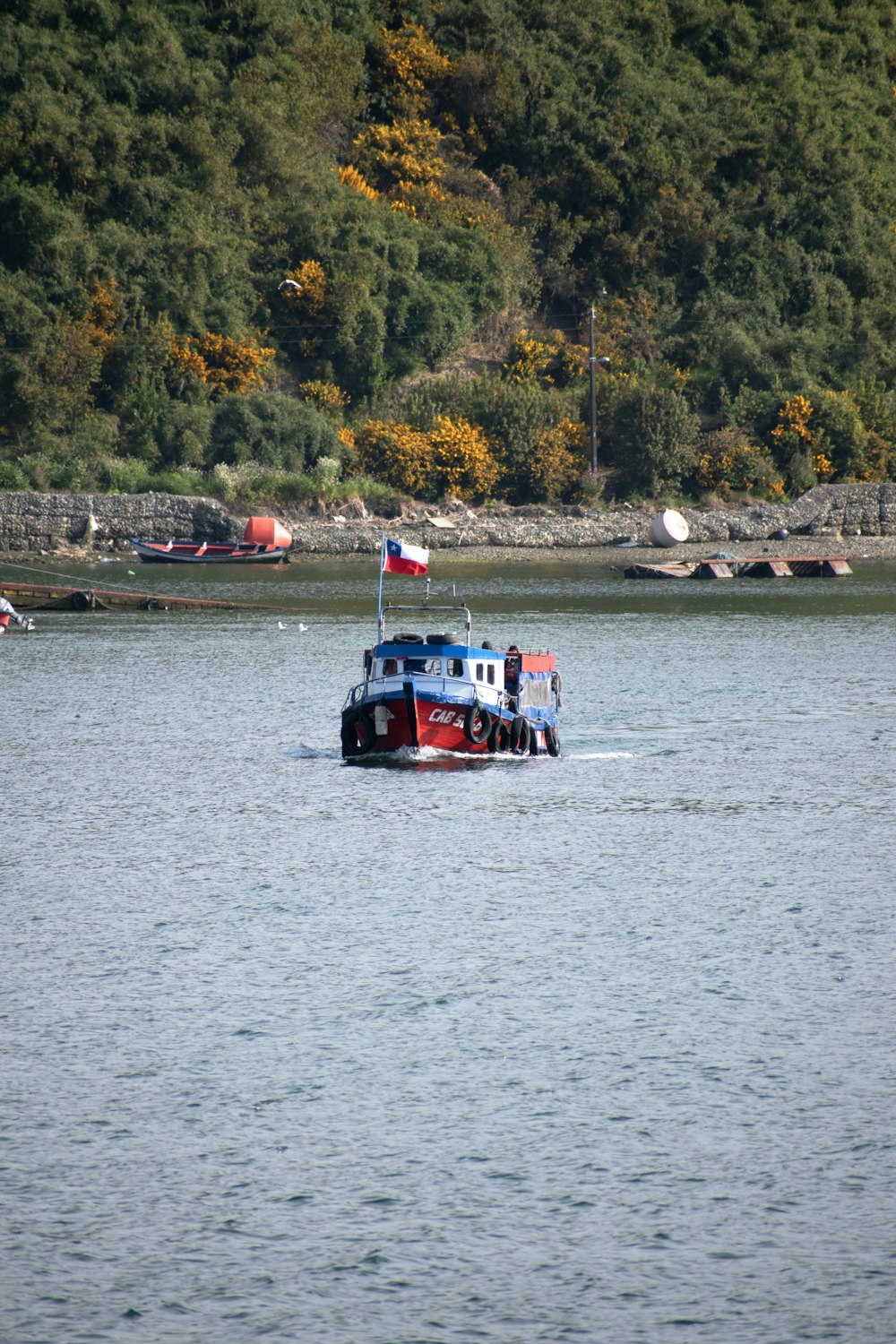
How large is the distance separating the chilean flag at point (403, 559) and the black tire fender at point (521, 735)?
12.0 feet

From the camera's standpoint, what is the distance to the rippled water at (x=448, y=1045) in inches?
444

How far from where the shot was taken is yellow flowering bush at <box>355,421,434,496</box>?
10788cm

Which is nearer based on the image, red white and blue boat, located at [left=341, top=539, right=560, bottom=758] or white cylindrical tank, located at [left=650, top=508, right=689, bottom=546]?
red white and blue boat, located at [left=341, top=539, right=560, bottom=758]

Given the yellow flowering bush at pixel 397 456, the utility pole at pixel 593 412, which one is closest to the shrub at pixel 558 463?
the utility pole at pixel 593 412

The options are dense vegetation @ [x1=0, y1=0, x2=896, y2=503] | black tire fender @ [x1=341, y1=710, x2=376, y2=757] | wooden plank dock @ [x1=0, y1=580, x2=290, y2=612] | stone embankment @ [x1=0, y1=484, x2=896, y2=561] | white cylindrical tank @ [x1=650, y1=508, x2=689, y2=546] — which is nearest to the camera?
black tire fender @ [x1=341, y1=710, x2=376, y2=757]

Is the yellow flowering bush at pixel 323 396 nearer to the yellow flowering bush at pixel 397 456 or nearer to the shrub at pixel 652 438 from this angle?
the yellow flowering bush at pixel 397 456

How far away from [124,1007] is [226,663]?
3639 cm

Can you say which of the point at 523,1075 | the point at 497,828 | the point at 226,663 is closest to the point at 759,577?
the point at 226,663

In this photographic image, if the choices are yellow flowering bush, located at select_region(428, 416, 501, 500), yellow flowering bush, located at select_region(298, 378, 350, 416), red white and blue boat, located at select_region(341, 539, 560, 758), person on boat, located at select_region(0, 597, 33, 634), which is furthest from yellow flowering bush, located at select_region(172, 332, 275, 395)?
red white and blue boat, located at select_region(341, 539, 560, 758)

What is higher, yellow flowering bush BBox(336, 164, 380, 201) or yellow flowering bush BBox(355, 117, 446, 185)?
yellow flowering bush BBox(355, 117, 446, 185)

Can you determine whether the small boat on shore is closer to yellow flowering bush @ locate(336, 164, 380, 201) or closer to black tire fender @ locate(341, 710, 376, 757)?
yellow flowering bush @ locate(336, 164, 380, 201)

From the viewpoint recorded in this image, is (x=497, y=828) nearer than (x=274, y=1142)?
No

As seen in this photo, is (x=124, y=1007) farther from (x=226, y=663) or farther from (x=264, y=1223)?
(x=226, y=663)

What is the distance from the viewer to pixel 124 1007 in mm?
17281
